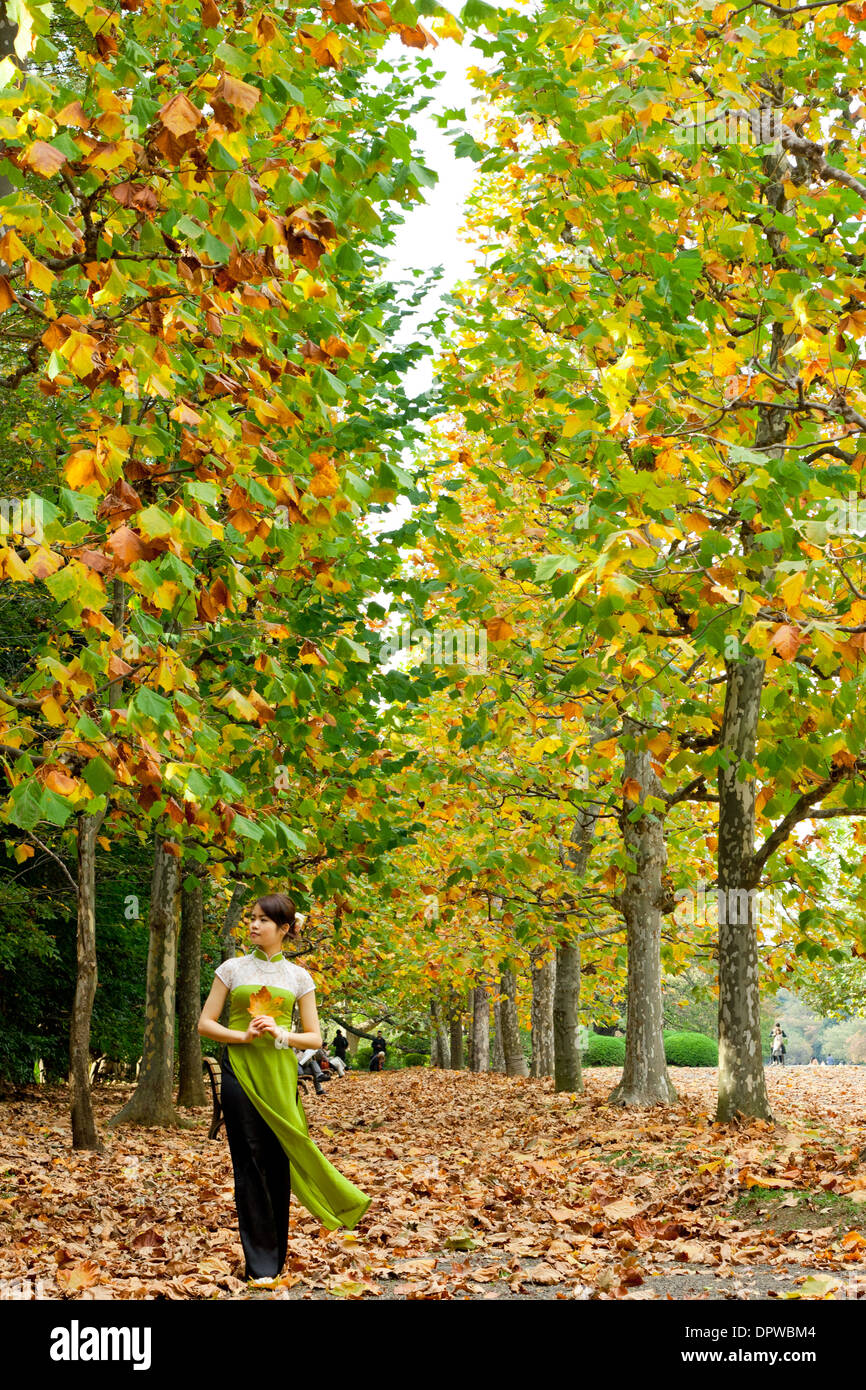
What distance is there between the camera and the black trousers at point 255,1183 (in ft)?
18.7

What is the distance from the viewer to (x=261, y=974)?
586 cm

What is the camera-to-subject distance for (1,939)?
16062mm

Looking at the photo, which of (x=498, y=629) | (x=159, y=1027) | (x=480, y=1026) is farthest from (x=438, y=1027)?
(x=498, y=629)

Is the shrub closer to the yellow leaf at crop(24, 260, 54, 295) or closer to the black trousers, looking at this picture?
the black trousers

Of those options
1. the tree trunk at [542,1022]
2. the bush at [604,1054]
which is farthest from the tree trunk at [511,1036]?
the bush at [604,1054]

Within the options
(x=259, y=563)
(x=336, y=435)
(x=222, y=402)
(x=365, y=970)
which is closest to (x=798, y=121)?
(x=336, y=435)

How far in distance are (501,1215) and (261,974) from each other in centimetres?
312

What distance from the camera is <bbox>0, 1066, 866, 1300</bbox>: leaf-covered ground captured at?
5.68 metres

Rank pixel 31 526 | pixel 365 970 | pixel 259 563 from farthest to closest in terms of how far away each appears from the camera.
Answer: pixel 365 970 → pixel 259 563 → pixel 31 526

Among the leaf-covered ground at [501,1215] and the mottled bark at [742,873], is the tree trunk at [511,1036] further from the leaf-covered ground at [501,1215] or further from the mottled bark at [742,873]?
the mottled bark at [742,873]

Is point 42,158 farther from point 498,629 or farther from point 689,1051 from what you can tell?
point 689,1051

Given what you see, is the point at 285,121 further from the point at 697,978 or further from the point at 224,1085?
the point at 697,978

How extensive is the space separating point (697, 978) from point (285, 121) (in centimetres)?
5918

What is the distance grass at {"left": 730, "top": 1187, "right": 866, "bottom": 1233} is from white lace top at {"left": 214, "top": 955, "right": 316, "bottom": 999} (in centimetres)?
316
